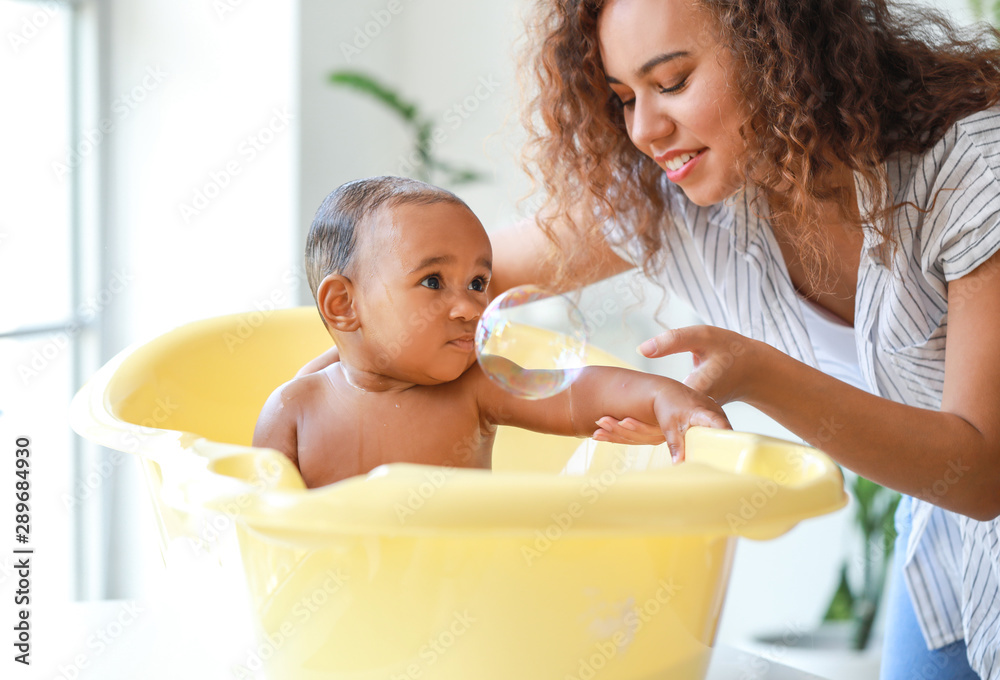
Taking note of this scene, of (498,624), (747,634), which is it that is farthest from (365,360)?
(747,634)

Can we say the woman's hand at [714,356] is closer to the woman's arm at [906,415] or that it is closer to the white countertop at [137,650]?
the woman's arm at [906,415]

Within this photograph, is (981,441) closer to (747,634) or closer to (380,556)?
(380,556)

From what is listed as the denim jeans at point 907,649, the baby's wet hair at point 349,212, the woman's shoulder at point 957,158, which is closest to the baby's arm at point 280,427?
the baby's wet hair at point 349,212

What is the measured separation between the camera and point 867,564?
72.4 inches

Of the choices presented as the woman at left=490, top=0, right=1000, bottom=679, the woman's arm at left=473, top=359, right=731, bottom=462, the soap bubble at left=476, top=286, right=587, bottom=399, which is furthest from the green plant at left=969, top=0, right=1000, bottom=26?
the woman's arm at left=473, top=359, right=731, bottom=462

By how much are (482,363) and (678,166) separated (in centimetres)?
34

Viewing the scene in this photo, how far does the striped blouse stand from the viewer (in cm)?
77

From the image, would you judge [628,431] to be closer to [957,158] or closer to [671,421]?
[671,421]

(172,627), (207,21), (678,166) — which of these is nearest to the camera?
(172,627)

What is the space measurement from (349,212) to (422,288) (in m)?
0.10

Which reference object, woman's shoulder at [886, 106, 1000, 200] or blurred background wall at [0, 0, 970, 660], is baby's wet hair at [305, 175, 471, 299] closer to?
woman's shoulder at [886, 106, 1000, 200]

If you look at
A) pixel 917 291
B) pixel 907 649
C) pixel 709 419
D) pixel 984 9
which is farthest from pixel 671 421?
pixel 984 9

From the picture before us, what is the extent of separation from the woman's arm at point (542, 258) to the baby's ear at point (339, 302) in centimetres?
35

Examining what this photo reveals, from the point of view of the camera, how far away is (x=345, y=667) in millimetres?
415
